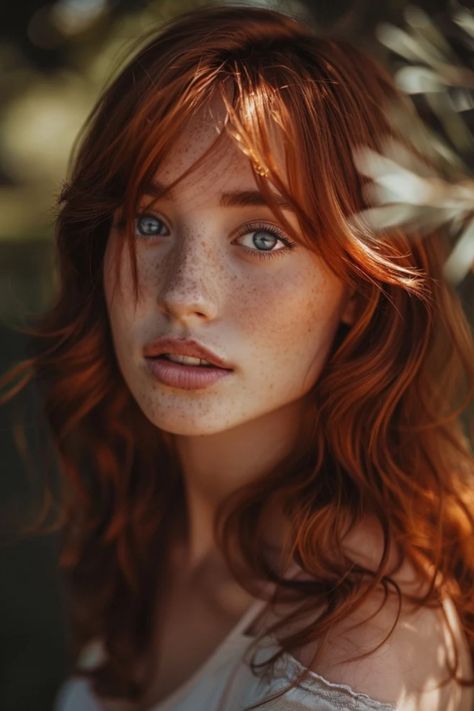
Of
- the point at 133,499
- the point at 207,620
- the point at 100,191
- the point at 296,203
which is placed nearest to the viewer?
the point at 296,203

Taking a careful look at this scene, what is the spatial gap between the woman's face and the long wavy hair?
0.11ft

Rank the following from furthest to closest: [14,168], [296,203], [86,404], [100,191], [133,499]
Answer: [14,168] < [133,499] < [86,404] < [100,191] < [296,203]

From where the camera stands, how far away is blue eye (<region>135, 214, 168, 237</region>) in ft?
4.80

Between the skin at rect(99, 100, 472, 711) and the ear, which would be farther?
the ear

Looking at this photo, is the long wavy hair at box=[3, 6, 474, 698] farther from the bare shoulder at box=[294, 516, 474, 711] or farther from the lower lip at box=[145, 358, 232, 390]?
the lower lip at box=[145, 358, 232, 390]

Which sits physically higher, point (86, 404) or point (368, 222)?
point (368, 222)

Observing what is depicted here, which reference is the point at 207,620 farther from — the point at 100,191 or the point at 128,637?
the point at 100,191

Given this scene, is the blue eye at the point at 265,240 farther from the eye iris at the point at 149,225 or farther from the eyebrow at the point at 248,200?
the eye iris at the point at 149,225

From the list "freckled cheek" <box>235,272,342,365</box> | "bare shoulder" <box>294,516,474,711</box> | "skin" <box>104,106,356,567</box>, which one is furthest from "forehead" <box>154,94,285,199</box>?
"bare shoulder" <box>294,516,474,711</box>

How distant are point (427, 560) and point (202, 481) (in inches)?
17.7

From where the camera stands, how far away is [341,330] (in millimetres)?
1565

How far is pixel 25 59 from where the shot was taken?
7.01 ft

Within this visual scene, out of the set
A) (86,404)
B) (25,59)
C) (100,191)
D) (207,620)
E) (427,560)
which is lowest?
(207,620)

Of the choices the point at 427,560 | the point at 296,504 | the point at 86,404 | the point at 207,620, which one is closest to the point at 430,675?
the point at 427,560
